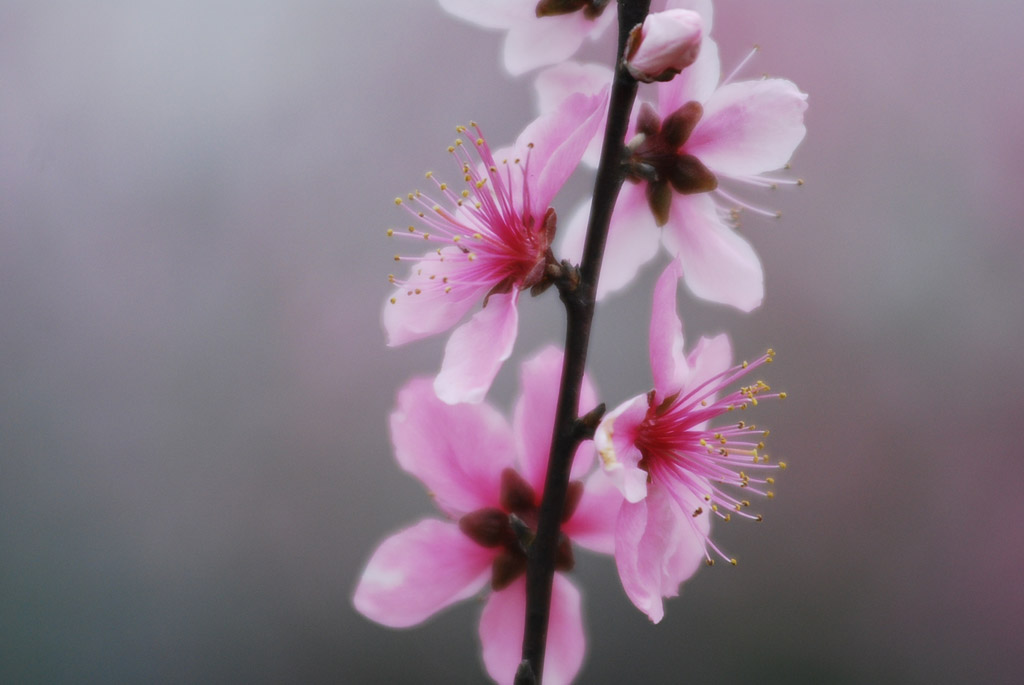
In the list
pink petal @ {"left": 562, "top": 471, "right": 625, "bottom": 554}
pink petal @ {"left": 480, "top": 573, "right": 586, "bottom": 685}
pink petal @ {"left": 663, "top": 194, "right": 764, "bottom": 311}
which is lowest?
pink petal @ {"left": 480, "top": 573, "right": 586, "bottom": 685}

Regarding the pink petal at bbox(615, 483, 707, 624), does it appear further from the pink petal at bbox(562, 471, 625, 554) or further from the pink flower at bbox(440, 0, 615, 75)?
the pink flower at bbox(440, 0, 615, 75)

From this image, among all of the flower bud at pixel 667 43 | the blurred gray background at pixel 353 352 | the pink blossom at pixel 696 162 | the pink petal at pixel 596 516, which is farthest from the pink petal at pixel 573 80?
the blurred gray background at pixel 353 352

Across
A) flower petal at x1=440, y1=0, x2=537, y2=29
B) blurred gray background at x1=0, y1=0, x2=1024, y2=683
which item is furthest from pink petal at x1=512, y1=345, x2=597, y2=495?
blurred gray background at x1=0, y1=0, x2=1024, y2=683

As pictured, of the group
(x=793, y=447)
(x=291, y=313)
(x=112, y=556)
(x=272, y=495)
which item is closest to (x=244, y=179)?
(x=291, y=313)

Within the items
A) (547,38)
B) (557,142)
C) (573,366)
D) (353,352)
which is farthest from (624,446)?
(353,352)

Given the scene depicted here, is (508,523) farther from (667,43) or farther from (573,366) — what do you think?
(667,43)

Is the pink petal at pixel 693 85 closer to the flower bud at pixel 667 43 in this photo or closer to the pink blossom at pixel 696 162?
the pink blossom at pixel 696 162
